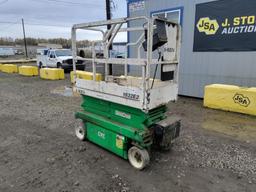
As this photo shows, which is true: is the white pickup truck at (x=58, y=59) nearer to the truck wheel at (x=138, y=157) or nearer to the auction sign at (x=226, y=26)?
the auction sign at (x=226, y=26)

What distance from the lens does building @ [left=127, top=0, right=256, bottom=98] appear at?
20.3 feet

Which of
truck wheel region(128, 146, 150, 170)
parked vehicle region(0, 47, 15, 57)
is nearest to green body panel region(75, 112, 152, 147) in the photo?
truck wheel region(128, 146, 150, 170)

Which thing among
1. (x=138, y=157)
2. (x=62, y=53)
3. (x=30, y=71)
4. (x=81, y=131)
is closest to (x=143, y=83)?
(x=138, y=157)

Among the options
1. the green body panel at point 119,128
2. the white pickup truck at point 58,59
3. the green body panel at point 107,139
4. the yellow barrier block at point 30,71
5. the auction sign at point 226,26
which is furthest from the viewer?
the white pickup truck at point 58,59

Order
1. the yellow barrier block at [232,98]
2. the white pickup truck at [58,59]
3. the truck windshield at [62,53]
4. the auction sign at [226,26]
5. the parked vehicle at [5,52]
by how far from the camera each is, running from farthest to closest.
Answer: the parked vehicle at [5,52]
the truck windshield at [62,53]
the white pickup truck at [58,59]
the auction sign at [226,26]
the yellow barrier block at [232,98]

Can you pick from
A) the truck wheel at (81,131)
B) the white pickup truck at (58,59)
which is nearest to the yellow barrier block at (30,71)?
the white pickup truck at (58,59)

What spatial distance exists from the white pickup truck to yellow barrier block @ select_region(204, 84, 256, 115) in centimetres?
1148

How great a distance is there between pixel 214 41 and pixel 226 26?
0.61 metres

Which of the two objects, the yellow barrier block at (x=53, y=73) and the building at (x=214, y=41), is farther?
the yellow barrier block at (x=53, y=73)

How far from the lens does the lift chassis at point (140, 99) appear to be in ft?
8.89

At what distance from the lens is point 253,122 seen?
5.16 meters

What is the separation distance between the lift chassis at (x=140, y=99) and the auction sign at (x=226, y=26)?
443 centimetres

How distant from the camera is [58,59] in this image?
1619cm

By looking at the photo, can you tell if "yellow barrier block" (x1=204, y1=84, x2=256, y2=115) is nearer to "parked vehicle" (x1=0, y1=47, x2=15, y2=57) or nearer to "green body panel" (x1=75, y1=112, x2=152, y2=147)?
"green body panel" (x1=75, y1=112, x2=152, y2=147)
